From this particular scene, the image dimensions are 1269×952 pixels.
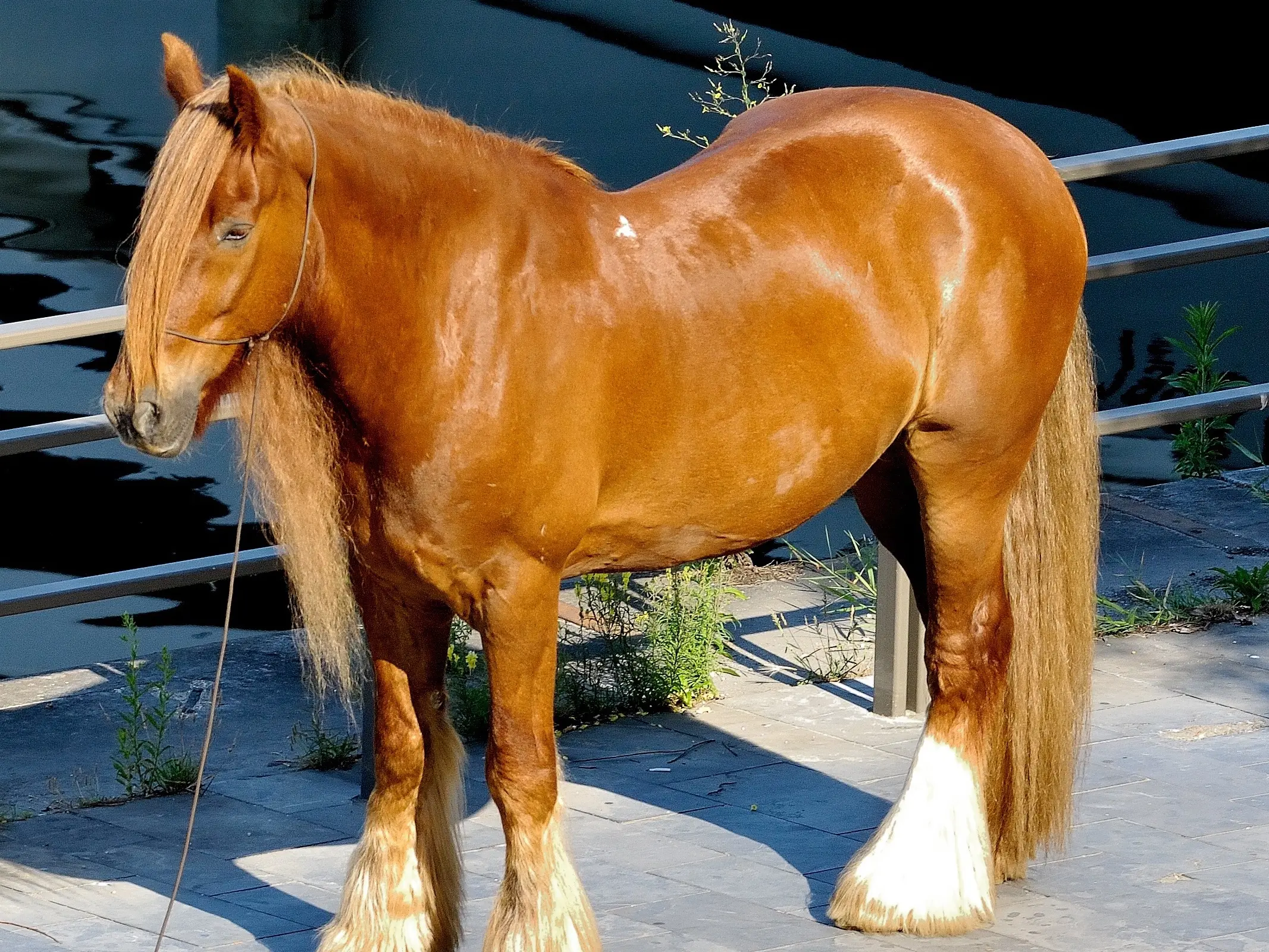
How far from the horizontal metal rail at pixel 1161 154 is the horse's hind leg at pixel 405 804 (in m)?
2.42

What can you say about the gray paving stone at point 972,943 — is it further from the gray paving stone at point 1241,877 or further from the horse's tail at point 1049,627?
the gray paving stone at point 1241,877

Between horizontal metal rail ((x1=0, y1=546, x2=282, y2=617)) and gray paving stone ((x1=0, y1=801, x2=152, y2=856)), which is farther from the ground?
horizontal metal rail ((x1=0, y1=546, x2=282, y2=617))

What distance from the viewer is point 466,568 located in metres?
3.64

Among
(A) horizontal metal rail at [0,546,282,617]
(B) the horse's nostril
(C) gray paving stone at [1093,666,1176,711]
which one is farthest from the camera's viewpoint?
(C) gray paving stone at [1093,666,1176,711]

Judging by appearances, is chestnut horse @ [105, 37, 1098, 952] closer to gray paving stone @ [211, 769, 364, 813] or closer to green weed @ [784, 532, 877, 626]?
gray paving stone @ [211, 769, 364, 813]

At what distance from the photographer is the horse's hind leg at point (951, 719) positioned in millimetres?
4254

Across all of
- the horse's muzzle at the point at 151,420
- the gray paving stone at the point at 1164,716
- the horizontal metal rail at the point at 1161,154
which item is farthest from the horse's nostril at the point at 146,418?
the gray paving stone at the point at 1164,716

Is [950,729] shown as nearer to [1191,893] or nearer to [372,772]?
[1191,893]

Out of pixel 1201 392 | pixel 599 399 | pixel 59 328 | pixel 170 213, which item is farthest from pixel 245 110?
pixel 1201 392

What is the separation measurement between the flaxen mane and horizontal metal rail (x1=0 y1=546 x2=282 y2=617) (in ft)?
4.02

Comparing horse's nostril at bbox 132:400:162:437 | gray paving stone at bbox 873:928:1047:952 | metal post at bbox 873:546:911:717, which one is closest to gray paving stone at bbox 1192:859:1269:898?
gray paving stone at bbox 873:928:1047:952

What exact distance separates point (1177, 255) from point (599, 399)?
3136mm

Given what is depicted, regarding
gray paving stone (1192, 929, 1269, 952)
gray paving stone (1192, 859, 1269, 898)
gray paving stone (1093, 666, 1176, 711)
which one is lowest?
gray paving stone (1093, 666, 1176, 711)

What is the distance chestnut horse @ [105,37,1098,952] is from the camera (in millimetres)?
3381
